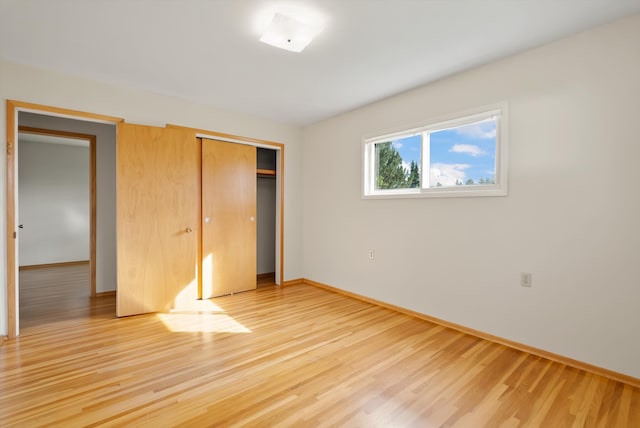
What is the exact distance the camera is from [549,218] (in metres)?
2.36

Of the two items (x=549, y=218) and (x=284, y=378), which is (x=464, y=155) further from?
(x=284, y=378)

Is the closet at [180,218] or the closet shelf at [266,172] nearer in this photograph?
the closet at [180,218]

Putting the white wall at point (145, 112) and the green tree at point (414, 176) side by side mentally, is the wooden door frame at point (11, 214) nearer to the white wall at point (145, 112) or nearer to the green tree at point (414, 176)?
the white wall at point (145, 112)

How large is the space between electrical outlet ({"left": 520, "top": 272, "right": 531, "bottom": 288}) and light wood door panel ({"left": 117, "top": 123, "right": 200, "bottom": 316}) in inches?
133

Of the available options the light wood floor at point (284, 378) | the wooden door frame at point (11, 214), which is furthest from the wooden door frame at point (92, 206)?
the wooden door frame at point (11, 214)

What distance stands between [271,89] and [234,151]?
3.76 ft

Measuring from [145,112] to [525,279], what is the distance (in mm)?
4131

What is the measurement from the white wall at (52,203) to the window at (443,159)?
6.19 metres

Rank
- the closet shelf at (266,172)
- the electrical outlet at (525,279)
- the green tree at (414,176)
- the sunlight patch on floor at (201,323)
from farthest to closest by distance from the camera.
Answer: the closet shelf at (266,172), the green tree at (414,176), the sunlight patch on floor at (201,323), the electrical outlet at (525,279)

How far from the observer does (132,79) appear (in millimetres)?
3080

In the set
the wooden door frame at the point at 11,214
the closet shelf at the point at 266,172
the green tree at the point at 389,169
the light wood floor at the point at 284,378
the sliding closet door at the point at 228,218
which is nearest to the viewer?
the light wood floor at the point at 284,378

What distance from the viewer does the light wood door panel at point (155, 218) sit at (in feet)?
10.6

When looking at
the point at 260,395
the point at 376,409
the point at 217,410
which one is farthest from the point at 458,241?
the point at 217,410

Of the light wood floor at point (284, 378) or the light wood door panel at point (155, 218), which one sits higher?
the light wood door panel at point (155, 218)
